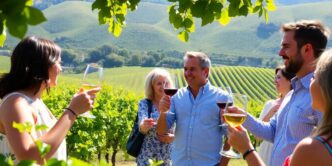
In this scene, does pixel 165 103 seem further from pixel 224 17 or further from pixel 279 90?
pixel 279 90

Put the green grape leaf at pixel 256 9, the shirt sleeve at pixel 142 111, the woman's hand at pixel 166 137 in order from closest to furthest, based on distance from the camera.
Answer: the green grape leaf at pixel 256 9 < the woman's hand at pixel 166 137 < the shirt sleeve at pixel 142 111

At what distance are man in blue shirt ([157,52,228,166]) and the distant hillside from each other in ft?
512

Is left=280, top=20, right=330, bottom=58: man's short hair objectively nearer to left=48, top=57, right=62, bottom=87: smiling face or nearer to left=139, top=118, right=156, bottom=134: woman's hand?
left=139, top=118, right=156, bottom=134: woman's hand

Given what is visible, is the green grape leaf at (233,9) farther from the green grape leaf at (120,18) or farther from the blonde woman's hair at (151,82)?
the blonde woman's hair at (151,82)

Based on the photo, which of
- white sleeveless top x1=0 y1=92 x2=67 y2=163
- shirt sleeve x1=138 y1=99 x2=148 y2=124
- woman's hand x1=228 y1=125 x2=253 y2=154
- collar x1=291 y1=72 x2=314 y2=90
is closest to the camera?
woman's hand x1=228 y1=125 x2=253 y2=154

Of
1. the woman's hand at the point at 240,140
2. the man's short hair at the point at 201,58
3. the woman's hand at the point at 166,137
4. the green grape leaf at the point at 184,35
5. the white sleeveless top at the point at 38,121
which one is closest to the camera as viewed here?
the woman's hand at the point at 240,140

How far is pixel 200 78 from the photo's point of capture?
14.3ft

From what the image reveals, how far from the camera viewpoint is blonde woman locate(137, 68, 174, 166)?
4.56m

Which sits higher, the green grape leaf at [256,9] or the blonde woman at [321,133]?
the green grape leaf at [256,9]

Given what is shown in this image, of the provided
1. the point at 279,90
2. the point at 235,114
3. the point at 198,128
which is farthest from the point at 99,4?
the point at 279,90

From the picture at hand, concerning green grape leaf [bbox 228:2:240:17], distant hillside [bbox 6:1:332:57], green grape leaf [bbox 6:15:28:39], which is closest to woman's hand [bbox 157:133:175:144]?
green grape leaf [bbox 228:2:240:17]

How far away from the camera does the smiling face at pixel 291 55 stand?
3406 millimetres

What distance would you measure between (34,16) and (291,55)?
98.9 inches

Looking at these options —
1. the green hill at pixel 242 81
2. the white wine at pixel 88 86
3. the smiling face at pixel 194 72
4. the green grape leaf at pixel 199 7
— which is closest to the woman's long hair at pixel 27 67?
the white wine at pixel 88 86
